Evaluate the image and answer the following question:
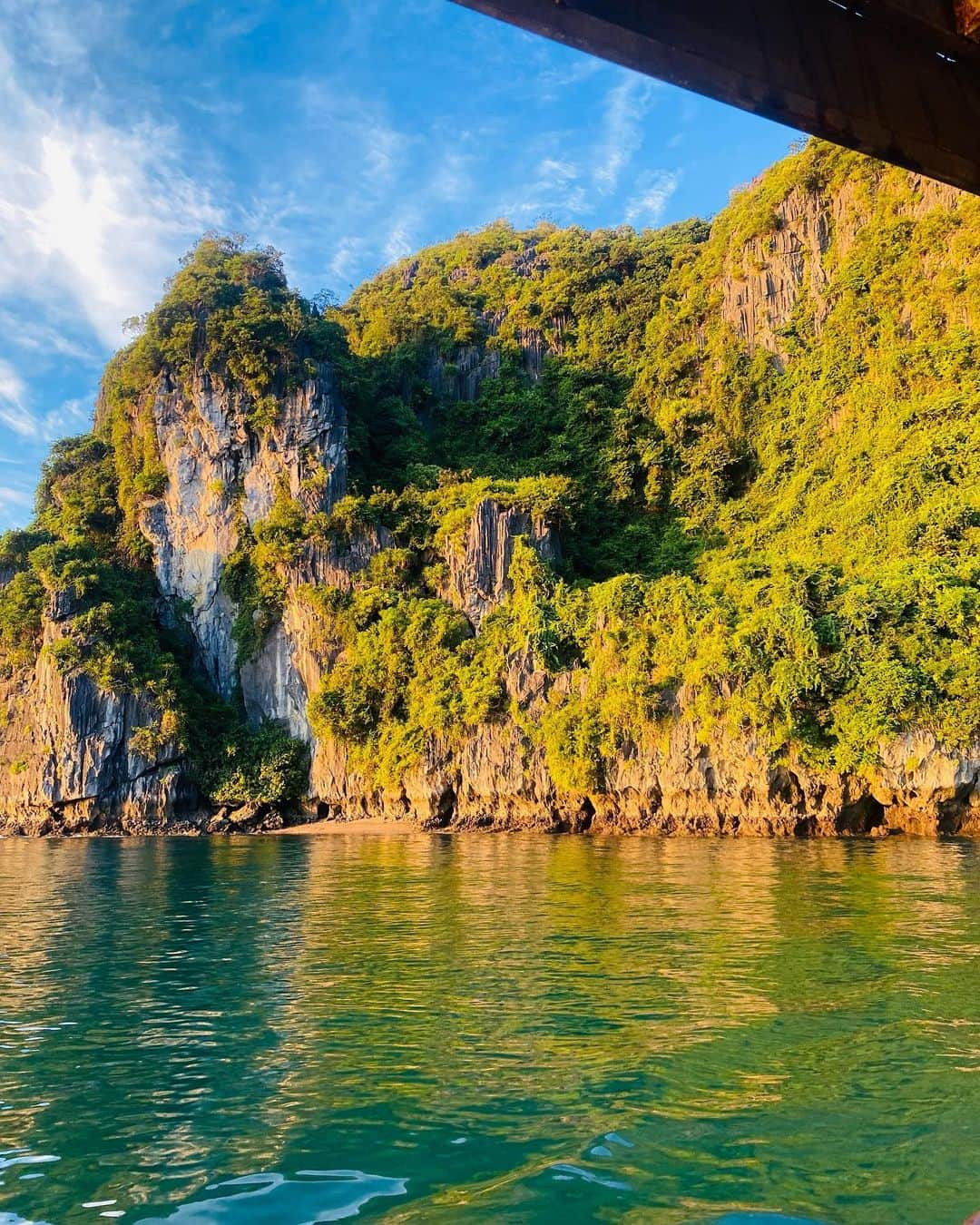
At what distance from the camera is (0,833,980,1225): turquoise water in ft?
14.0

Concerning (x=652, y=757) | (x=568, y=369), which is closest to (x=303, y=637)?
(x=652, y=757)

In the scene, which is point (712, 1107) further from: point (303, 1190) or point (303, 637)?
point (303, 637)

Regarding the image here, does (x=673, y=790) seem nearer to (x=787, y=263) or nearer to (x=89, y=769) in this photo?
(x=89, y=769)

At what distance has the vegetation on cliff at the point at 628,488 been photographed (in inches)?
1212

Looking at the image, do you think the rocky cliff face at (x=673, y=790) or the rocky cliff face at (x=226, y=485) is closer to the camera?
the rocky cliff face at (x=673, y=790)

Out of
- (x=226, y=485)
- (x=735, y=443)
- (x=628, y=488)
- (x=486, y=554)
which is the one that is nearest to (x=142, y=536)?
(x=226, y=485)

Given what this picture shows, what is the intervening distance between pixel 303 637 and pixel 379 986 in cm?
3433

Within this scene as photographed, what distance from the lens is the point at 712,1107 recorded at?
5.23 meters

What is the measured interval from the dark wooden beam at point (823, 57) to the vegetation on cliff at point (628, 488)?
26.9m

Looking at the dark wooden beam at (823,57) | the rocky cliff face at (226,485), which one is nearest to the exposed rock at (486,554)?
the rocky cliff face at (226,485)

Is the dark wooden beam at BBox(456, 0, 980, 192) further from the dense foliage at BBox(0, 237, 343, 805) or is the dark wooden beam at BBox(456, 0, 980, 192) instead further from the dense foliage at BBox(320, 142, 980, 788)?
the dense foliage at BBox(0, 237, 343, 805)

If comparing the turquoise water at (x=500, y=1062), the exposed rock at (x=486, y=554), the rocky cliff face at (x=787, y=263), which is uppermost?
the rocky cliff face at (x=787, y=263)

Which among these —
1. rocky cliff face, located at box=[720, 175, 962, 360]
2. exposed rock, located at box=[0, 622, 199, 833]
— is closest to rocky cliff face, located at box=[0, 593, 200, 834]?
exposed rock, located at box=[0, 622, 199, 833]

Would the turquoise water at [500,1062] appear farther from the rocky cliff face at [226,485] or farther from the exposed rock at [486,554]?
the rocky cliff face at [226,485]
